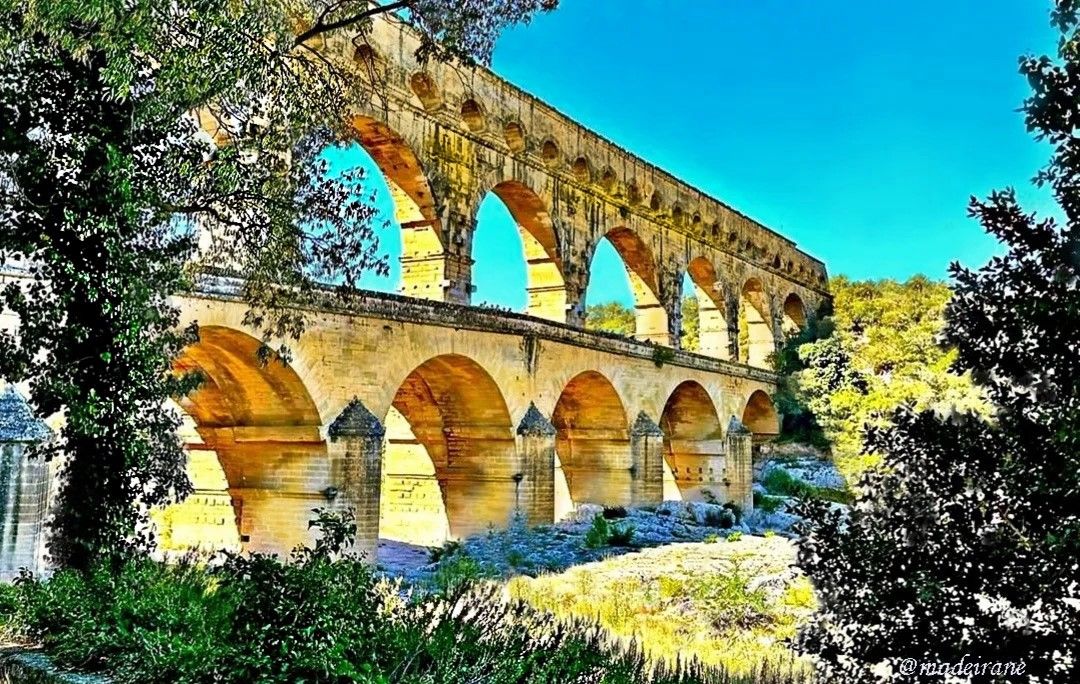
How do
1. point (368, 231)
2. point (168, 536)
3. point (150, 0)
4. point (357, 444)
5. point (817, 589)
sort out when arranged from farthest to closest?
point (168, 536), point (357, 444), point (368, 231), point (150, 0), point (817, 589)

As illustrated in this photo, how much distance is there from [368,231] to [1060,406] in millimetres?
6967

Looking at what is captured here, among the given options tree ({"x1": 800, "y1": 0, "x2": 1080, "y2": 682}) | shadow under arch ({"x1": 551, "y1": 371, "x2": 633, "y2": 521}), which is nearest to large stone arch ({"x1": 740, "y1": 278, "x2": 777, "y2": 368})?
shadow under arch ({"x1": 551, "y1": 371, "x2": 633, "y2": 521})

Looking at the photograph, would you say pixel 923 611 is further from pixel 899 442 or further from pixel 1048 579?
pixel 899 442

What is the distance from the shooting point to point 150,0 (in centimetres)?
673

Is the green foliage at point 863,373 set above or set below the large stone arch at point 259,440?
above

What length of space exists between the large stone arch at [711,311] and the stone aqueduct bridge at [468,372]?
0.09 meters

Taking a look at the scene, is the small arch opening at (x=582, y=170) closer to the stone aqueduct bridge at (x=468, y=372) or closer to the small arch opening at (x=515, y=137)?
the stone aqueduct bridge at (x=468, y=372)

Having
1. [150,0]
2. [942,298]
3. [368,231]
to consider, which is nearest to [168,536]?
[368,231]

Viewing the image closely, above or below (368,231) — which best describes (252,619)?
below

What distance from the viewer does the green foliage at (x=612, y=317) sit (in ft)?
172

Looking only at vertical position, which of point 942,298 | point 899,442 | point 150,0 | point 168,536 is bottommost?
point 168,536

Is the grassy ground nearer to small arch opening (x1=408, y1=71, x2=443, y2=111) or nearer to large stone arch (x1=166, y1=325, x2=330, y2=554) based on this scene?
large stone arch (x1=166, y1=325, x2=330, y2=554)

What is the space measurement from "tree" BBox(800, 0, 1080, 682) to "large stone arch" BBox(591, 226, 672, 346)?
23.4m

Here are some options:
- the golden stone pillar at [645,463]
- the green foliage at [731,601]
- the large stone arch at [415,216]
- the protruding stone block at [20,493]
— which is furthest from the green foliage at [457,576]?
the golden stone pillar at [645,463]
